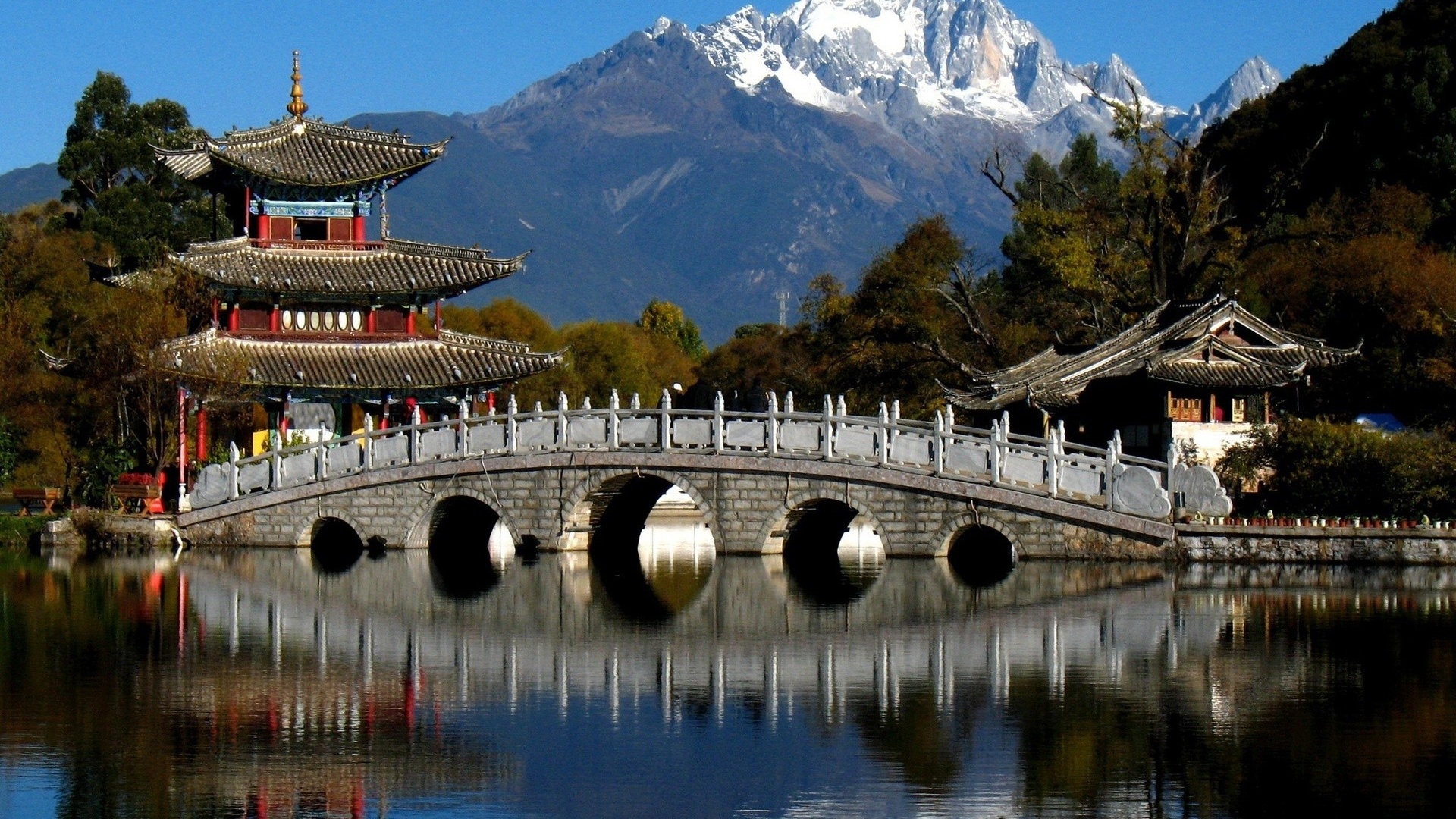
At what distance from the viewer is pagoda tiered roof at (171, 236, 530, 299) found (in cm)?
4362

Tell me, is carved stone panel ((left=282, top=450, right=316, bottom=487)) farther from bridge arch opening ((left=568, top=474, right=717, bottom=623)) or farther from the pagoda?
bridge arch opening ((left=568, top=474, right=717, bottom=623))

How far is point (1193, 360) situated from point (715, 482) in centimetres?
983

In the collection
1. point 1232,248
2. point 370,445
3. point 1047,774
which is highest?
point 1232,248

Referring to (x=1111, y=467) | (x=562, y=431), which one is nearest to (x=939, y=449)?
(x=1111, y=467)

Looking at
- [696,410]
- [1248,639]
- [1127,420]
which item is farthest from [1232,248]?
[1248,639]

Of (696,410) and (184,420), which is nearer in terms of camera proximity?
(696,410)

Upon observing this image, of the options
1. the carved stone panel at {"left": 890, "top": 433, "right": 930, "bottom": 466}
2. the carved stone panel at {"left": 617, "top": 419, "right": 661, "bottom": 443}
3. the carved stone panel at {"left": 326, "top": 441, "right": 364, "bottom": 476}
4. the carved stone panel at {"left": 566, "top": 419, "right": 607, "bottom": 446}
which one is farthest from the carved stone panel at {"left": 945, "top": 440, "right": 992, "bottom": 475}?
the carved stone panel at {"left": 326, "top": 441, "right": 364, "bottom": 476}

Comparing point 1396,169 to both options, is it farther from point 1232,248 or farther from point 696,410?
point 696,410

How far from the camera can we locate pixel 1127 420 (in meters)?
38.6

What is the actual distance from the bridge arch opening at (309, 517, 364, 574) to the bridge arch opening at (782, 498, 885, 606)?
809cm

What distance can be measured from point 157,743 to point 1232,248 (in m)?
36.5

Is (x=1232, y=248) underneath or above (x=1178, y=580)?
above

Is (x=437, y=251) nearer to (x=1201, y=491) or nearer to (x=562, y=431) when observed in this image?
(x=562, y=431)

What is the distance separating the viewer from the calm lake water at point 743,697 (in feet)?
49.8
